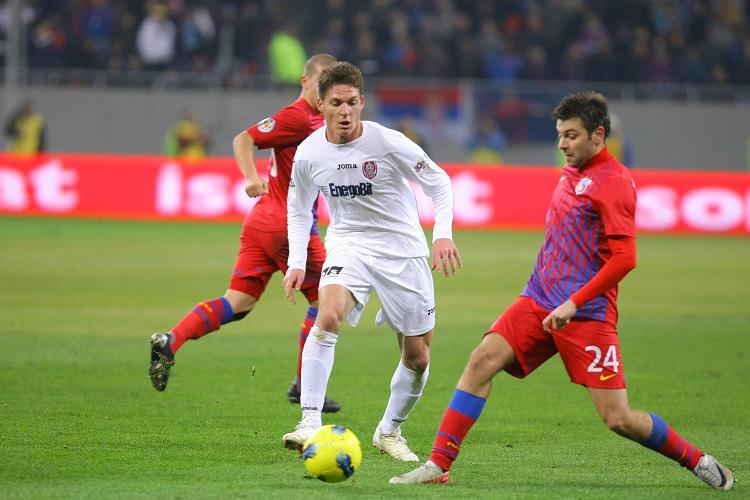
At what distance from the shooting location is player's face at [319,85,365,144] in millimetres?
6742

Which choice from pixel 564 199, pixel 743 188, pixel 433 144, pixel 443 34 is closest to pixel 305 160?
pixel 564 199

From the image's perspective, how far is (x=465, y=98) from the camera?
2566 centimetres

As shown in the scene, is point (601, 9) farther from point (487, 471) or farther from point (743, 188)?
point (487, 471)

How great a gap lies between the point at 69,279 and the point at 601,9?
1712 cm

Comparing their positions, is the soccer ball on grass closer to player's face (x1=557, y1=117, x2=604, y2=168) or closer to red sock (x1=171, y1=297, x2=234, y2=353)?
player's face (x1=557, y1=117, x2=604, y2=168)

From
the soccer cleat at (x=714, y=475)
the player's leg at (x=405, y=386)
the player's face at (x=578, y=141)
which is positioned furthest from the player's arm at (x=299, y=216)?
the soccer cleat at (x=714, y=475)

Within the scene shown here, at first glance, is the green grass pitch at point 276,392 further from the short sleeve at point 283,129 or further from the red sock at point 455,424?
the short sleeve at point 283,129

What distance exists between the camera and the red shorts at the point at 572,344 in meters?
5.89

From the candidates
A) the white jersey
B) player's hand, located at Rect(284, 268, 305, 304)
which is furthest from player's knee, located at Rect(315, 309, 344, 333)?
the white jersey

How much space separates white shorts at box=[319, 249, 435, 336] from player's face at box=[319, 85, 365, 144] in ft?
2.26

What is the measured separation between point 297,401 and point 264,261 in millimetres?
1025

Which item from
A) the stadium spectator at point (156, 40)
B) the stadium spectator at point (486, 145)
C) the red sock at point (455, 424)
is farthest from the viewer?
the stadium spectator at point (156, 40)

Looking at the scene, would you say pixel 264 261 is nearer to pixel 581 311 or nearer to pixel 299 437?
pixel 299 437

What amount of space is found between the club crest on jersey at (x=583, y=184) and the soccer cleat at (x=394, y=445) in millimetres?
1884
